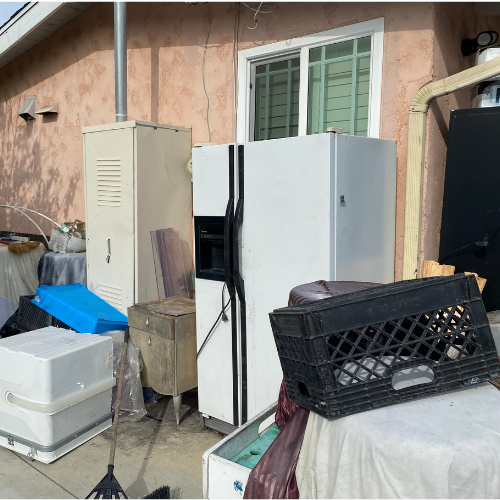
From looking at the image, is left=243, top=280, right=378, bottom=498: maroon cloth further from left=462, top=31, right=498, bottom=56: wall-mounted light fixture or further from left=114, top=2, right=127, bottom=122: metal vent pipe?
left=114, top=2, right=127, bottom=122: metal vent pipe

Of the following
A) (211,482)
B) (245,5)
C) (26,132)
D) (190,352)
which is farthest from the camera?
(26,132)

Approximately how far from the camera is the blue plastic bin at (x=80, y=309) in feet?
13.5

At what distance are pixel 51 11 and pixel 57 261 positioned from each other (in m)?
2.99

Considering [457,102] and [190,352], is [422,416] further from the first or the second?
[457,102]

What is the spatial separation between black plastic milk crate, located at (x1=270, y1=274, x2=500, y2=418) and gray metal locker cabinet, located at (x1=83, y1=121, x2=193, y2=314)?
2.93m

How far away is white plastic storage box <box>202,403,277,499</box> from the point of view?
6.44 feet

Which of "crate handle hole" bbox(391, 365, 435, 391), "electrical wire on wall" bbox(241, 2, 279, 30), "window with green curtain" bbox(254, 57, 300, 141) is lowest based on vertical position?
"crate handle hole" bbox(391, 365, 435, 391)

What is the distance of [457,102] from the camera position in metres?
3.81

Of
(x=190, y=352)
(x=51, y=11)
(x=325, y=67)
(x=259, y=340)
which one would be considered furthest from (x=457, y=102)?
(x=51, y=11)

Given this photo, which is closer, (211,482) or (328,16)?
(211,482)

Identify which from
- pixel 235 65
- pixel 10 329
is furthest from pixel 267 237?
pixel 10 329

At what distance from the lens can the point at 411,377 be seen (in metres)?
1.63

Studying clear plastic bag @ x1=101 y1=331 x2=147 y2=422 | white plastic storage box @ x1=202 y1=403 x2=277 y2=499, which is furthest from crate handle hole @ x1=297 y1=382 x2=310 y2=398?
clear plastic bag @ x1=101 y1=331 x2=147 y2=422

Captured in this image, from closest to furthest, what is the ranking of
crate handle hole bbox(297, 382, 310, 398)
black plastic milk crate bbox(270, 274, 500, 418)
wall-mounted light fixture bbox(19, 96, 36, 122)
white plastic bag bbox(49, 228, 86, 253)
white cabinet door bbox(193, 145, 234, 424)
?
1. black plastic milk crate bbox(270, 274, 500, 418)
2. crate handle hole bbox(297, 382, 310, 398)
3. white cabinet door bbox(193, 145, 234, 424)
4. white plastic bag bbox(49, 228, 86, 253)
5. wall-mounted light fixture bbox(19, 96, 36, 122)
